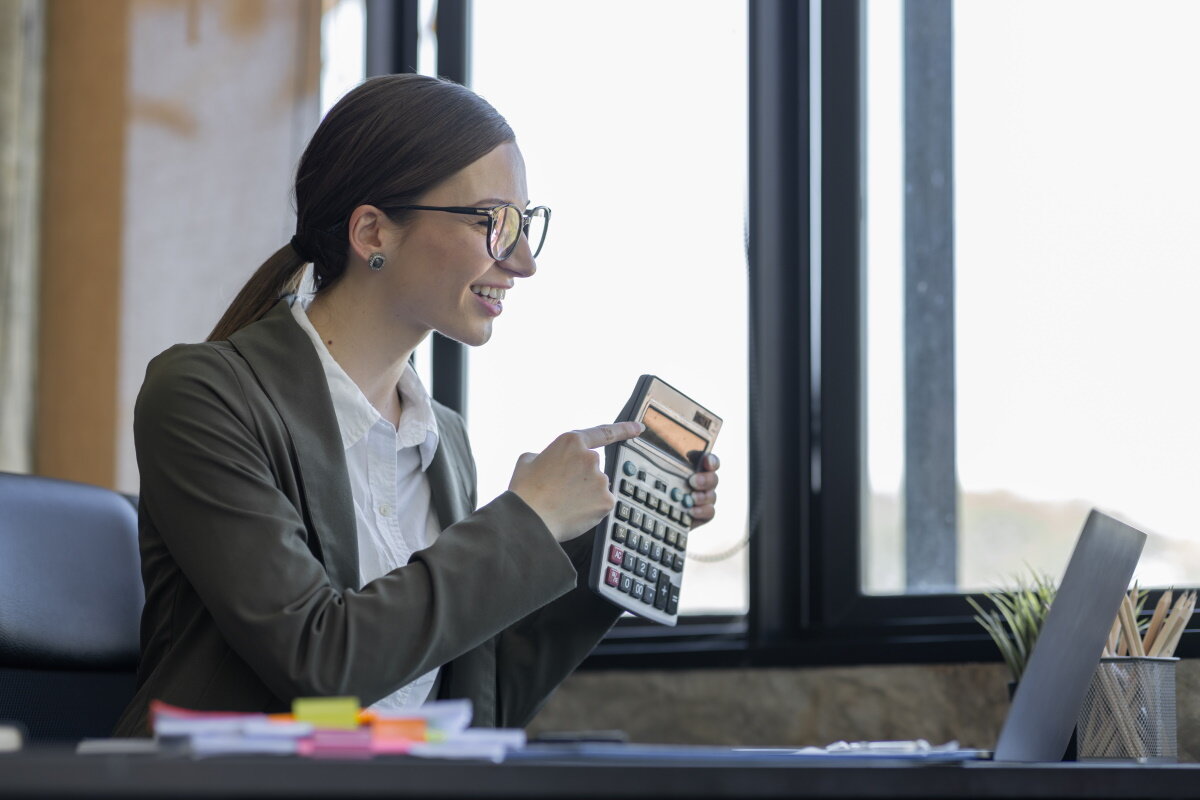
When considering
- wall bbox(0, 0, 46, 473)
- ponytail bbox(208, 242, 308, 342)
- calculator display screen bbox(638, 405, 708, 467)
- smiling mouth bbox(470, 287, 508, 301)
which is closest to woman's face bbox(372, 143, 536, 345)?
smiling mouth bbox(470, 287, 508, 301)

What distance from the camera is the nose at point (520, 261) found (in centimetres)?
144

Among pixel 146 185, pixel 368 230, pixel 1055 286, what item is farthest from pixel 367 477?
pixel 146 185

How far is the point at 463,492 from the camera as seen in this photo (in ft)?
5.17

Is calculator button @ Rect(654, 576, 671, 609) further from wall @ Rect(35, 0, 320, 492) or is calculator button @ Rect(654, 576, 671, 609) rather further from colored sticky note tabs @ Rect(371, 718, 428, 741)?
wall @ Rect(35, 0, 320, 492)

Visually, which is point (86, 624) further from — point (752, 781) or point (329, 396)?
point (752, 781)

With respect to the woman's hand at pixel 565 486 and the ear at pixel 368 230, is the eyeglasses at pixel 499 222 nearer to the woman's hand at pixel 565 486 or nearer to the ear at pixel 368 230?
the ear at pixel 368 230

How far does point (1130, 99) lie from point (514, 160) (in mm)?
756

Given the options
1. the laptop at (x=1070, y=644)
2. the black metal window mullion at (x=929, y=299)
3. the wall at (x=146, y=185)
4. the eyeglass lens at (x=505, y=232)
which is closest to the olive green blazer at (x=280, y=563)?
the eyeglass lens at (x=505, y=232)

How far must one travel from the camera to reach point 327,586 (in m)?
1.11

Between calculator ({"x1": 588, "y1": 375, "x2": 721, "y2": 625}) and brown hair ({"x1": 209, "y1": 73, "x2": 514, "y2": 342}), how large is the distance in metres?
0.31

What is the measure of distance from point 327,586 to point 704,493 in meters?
0.44

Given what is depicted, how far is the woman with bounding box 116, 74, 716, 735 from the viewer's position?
1.09 m

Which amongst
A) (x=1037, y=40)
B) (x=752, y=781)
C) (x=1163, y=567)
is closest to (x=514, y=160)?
(x=1037, y=40)

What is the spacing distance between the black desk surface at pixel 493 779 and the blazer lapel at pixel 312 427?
610 mm
